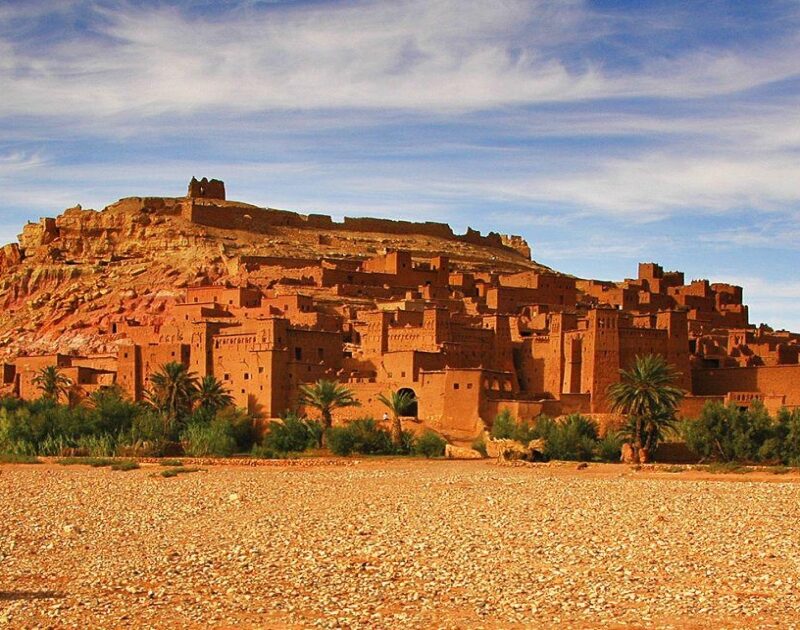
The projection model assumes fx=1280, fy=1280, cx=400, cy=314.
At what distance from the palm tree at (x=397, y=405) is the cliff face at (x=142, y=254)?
18.7 metres

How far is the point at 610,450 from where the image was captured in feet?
129

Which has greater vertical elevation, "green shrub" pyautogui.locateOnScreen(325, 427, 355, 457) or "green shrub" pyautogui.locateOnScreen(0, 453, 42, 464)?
"green shrub" pyautogui.locateOnScreen(325, 427, 355, 457)

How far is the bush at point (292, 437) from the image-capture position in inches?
1708

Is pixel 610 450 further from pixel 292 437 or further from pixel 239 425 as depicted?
pixel 239 425

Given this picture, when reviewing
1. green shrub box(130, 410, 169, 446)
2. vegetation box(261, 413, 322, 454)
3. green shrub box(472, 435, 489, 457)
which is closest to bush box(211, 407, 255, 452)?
vegetation box(261, 413, 322, 454)

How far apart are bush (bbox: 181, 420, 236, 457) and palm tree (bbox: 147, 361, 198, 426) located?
200 centimetres

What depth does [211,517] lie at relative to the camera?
26375 mm

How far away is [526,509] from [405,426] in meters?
17.9

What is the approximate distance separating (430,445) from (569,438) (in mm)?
4641

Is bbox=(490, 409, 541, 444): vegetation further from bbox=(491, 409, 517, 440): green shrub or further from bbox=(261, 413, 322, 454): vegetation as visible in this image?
bbox=(261, 413, 322, 454): vegetation

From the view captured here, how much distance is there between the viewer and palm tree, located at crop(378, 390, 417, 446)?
1681 inches

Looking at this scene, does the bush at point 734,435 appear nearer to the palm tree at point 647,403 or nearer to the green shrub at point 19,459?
the palm tree at point 647,403

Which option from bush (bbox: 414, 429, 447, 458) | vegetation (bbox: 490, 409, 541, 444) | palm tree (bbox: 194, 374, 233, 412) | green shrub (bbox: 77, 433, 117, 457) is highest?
palm tree (bbox: 194, 374, 233, 412)

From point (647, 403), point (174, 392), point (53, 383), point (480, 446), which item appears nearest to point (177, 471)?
point (480, 446)
